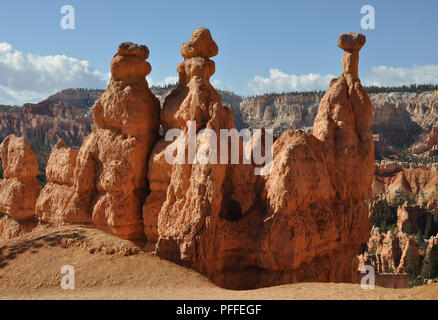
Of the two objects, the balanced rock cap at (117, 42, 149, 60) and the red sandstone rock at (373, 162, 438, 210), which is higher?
the balanced rock cap at (117, 42, 149, 60)

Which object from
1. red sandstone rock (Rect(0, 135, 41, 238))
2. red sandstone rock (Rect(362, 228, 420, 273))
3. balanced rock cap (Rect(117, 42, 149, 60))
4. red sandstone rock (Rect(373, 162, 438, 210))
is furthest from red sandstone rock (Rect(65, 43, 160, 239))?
red sandstone rock (Rect(373, 162, 438, 210))

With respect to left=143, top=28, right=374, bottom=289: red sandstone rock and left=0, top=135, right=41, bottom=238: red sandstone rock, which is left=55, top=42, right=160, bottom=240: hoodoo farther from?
left=0, top=135, right=41, bottom=238: red sandstone rock

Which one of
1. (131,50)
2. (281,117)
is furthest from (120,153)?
(281,117)

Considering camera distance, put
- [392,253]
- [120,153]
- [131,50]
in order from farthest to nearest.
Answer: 1. [392,253]
2. [131,50]
3. [120,153]

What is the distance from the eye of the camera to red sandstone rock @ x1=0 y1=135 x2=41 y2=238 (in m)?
21.4

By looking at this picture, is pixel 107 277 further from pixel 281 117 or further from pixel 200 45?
pixel 281 117

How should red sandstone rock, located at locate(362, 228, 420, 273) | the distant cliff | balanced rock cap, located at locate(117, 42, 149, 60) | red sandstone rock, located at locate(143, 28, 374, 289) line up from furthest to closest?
the distant cliff < red sandstone rock, located at locate(362, 228, 420, 273) < balanced rock cap, located at locate(117, 42, 149, 60) < red sandstone rock, located at locate(143, 28, 374, 289)

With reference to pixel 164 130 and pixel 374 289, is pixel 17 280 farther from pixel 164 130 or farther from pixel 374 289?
pixel 374 289

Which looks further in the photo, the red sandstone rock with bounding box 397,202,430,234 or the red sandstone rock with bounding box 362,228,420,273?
the red sandstone rock with bounding box 397,202,430,234

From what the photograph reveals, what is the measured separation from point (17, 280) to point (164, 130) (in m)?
6.20

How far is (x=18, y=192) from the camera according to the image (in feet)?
71.2

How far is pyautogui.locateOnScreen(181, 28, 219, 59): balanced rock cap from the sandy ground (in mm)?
6239

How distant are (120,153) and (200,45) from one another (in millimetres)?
4150
